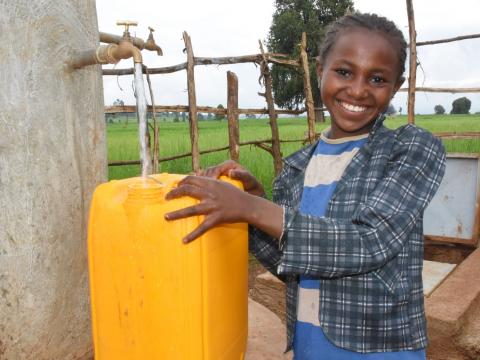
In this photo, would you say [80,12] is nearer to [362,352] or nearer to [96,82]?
[96,82]

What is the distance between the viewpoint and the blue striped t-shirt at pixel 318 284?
3.96 feet

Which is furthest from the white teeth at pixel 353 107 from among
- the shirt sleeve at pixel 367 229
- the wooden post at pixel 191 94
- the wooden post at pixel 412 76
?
the wooden post at pixel 412 76

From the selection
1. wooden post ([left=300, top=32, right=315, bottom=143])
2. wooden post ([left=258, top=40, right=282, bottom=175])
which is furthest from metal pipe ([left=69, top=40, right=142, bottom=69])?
wooden post ([left=300, top=32, right=315, bottom=143])

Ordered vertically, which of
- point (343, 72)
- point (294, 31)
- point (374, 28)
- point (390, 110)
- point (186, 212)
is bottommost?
point (186, 212)

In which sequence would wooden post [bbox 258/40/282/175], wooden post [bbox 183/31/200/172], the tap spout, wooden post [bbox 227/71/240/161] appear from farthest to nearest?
wooden post [bbox 258/40/282/175] < wooden post [bbox 227/71/240/161] < wooden post [bbox 183/31/200/172] < the tap spout

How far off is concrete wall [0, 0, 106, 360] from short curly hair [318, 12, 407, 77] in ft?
2.42

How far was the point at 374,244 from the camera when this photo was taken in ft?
3.24

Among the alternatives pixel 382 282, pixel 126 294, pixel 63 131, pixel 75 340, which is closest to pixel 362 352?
pixel 382 282

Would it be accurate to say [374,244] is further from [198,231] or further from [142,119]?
[142,119]

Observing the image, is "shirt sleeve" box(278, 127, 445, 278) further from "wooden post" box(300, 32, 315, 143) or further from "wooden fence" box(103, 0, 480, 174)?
"wooden post" box(300, 32, 315, 143)

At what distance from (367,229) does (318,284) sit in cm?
32

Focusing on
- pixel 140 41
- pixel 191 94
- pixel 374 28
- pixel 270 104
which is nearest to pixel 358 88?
pixel 374 28

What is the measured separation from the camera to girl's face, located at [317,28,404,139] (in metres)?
1.19

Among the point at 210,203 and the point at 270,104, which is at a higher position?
the point at 270,104
